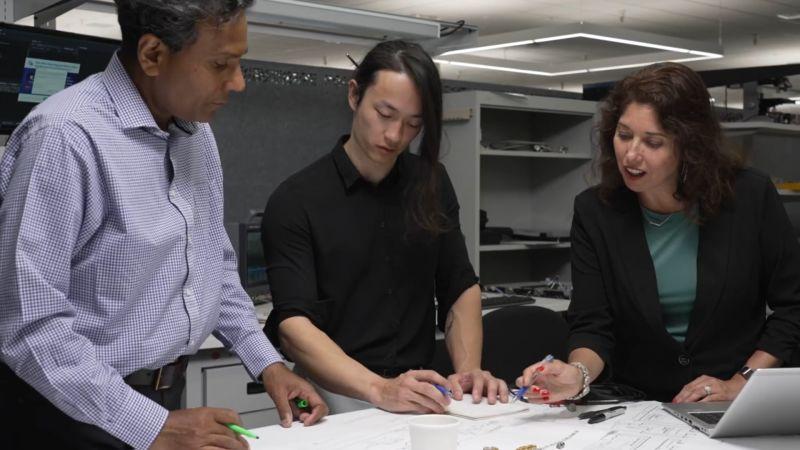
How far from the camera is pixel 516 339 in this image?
2.05 m

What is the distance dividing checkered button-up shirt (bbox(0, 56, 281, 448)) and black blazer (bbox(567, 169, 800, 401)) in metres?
0.88

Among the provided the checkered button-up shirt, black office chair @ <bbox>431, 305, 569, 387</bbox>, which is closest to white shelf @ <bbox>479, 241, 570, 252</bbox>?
black office chair @ <bbox>431, 305, 569, 387</bbox>

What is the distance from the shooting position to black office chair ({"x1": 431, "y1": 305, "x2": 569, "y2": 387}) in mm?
2027

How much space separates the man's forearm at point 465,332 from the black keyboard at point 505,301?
4.28 feet

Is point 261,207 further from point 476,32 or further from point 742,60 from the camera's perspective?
point 742,60

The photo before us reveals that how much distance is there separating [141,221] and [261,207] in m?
2.31

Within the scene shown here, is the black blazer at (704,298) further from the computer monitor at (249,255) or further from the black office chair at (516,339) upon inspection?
the computer monitor at (249,255)

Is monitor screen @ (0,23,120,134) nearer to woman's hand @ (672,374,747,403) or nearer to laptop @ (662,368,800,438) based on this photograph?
woman's hand @ (672,374,747,403)

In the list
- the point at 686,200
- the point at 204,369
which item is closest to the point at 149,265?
the point at 686,200

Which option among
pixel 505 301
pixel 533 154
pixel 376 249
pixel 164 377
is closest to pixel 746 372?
pixel 376 249

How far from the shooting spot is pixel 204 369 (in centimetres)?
269

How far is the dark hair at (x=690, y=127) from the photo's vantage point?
181 cm

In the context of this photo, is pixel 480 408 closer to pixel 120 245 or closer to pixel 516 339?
pixel 516 339

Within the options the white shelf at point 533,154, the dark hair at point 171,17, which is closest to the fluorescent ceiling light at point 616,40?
the white shelf at point 533,154
